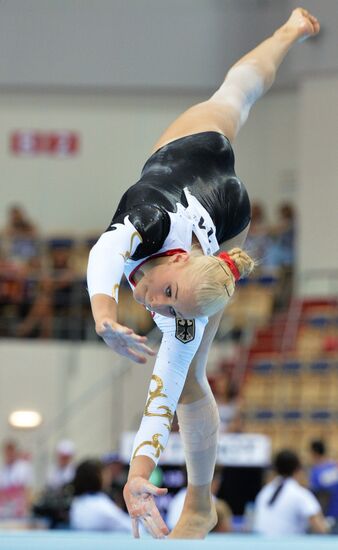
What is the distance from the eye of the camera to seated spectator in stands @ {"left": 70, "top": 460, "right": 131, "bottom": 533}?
19.0 feet

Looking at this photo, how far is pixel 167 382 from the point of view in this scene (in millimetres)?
3072

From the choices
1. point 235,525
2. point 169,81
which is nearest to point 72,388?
point 169,81

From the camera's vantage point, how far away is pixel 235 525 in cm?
662

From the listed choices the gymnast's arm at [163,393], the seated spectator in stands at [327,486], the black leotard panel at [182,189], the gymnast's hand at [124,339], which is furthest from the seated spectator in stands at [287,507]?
the gymnast's hand at [124,339]

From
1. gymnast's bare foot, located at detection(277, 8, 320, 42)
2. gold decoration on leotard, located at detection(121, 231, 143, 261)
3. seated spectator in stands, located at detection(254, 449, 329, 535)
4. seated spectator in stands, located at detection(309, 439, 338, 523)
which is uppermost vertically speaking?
gymnast's bare foot, located at detection(277, 8, 320, 42)

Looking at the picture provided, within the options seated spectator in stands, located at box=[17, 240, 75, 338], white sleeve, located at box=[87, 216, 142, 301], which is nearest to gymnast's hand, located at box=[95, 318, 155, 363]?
white sleeve, located at box=[87, 216, 142, 301]

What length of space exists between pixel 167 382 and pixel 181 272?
0.35 meters

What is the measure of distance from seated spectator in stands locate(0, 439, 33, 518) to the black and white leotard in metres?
5.42

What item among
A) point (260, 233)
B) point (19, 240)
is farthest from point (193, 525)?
point (19, 240)

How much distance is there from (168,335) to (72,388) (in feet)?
25.9

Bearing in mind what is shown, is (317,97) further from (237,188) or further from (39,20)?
(237,188)

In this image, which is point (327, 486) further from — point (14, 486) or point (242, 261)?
point (242, 261)

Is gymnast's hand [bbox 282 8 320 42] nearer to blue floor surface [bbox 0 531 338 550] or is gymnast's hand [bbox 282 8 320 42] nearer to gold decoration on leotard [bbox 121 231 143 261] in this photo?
gold decoration on leotard [bbox 121 231 143 261]

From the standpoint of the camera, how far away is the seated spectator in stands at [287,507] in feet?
19.8
